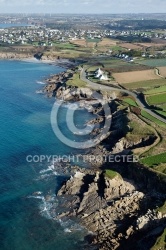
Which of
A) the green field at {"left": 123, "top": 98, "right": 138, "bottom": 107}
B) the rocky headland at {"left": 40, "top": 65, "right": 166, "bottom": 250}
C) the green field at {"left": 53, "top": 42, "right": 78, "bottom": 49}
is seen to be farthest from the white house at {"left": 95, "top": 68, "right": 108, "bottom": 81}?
the green field at {"left": 53, "top": 42, "right": 78, "bottom": 49}

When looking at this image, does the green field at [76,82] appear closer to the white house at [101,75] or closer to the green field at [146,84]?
the white house at [101,75]

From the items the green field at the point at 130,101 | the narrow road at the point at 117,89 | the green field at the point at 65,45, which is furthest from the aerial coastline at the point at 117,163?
the green field at the point at 65,45

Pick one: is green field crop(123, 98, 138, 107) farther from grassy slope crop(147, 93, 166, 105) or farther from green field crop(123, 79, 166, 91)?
green field crop(123, 79, 166, 91)

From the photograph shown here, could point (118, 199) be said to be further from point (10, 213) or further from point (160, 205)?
point (10, 213)

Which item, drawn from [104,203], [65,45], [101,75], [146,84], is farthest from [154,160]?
[65,45]

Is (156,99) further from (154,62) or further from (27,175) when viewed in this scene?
(154,62)

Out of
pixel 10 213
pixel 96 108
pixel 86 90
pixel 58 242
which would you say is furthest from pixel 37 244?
pixel 86 90
